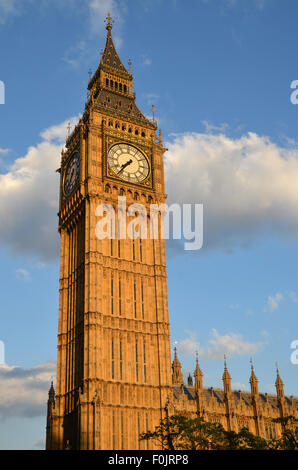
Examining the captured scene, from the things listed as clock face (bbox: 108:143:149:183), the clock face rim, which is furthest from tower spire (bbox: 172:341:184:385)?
clock face (bbox: 108:143:149:183)

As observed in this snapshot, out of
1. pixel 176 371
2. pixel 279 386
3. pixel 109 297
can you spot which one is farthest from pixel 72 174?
pixel 279 386

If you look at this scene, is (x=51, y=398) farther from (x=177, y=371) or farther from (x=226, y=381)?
(x=177, y=371)

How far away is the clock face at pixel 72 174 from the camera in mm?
80556

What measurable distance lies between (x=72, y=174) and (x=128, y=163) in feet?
27.2

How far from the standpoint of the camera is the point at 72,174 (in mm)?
82250

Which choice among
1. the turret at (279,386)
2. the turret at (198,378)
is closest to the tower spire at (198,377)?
the turret at (198,378)

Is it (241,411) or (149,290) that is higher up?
(149,290)

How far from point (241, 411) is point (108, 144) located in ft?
130

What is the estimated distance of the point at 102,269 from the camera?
234ft
